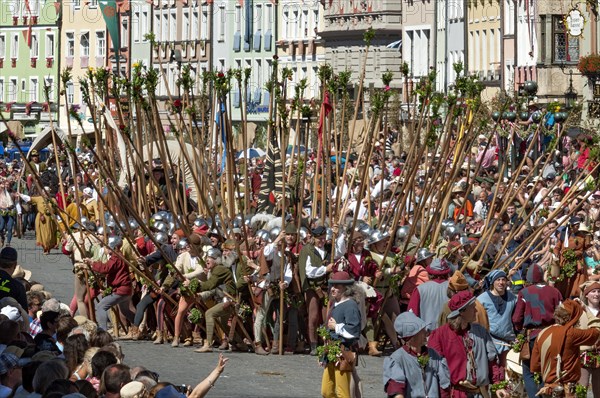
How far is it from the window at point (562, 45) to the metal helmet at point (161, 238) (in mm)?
30400

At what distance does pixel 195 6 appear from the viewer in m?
89.6

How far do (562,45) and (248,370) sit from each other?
34217 mm

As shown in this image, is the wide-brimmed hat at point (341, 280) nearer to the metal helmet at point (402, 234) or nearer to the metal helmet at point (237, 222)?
the metal helmet at point (402, 234)

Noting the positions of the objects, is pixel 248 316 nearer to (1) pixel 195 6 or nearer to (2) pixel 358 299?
(2) pixel 358 299

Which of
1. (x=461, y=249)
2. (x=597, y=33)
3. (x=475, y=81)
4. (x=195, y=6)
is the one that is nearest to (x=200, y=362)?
(x=461, y=249)

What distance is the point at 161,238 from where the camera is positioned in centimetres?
2392

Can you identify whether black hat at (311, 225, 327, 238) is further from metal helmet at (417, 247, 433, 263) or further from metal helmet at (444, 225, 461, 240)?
metal helmet at (444, 225, 461, 240)

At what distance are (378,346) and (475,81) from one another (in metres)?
4.28

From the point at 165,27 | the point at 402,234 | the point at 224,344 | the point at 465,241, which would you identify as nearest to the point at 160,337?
the point at 224,344

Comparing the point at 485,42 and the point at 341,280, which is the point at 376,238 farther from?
the point at 485,42

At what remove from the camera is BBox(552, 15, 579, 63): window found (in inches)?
2095

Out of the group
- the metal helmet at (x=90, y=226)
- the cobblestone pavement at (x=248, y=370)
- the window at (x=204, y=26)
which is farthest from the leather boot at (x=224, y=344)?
the window at (x=204, y=26)

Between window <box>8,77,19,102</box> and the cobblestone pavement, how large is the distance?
260 ft

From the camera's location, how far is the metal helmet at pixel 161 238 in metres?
23.8
